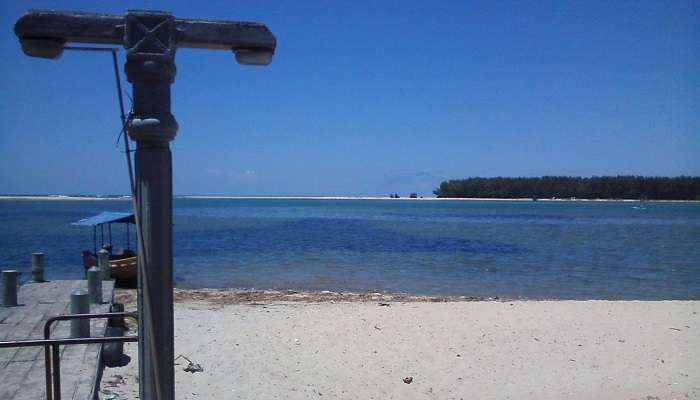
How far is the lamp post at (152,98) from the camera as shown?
2.63m

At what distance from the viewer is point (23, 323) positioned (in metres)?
8.78

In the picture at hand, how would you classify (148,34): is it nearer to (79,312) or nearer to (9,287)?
(79,312)

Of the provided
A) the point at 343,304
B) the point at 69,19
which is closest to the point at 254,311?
the point at 343,304

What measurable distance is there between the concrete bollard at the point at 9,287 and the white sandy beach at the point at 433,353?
222 centimetres

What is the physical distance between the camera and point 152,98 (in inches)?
106

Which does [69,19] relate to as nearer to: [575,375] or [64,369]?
[64,369]

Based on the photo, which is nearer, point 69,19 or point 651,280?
point 69,19

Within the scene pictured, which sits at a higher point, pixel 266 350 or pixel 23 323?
pixel 23 323

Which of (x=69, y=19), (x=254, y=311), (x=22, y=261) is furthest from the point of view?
(x=22, y=261)

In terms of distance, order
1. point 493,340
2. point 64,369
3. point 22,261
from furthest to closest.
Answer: point 22,261 < point 493,340 < point 64,369

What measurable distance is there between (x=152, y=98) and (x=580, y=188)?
175 m

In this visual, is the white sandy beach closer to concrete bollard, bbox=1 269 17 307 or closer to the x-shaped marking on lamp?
concrete bollard, bbox=1 269 17 307

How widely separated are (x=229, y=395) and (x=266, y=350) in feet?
7.06

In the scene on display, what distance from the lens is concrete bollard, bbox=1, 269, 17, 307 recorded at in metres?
9.66
